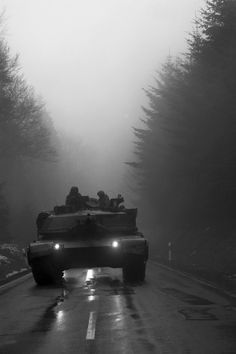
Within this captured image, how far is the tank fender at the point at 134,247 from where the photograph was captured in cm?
1619

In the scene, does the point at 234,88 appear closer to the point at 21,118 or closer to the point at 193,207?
the point at 193,207

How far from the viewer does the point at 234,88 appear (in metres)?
22.5

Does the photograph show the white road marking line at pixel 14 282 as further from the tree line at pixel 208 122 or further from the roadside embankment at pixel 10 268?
the tree line at pixel 208 122

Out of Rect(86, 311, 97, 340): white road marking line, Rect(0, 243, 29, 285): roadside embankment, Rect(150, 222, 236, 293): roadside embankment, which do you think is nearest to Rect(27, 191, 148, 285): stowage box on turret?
Rect(0, 243, 29, 285): roadside embankment

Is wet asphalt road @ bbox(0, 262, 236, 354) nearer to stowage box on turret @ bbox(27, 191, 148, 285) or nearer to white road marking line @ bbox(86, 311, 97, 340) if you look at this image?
white road marking line @ bbox(86, 311, 97, 340)

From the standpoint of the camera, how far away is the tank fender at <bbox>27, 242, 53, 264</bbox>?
16.0 m

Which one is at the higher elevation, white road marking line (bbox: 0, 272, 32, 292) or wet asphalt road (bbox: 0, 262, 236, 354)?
white road marking line (bbox: 0, 272, 32, 292)

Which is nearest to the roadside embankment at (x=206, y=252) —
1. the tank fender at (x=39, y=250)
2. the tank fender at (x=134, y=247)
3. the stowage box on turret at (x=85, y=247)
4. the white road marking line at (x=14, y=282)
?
the tank fender at (x=134, y=247)

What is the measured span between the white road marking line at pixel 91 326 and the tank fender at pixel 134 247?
5.50 meters

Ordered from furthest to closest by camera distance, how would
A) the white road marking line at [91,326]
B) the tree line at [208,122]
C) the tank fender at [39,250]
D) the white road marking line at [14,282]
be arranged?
the tree line at [208,122], the tank fender at [39,250], the white road marking line at [14,282], the white road marking line at [91,326]

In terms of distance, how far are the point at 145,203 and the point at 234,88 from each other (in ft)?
113

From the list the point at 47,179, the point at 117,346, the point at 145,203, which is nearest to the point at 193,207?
Result: the point at 145,203

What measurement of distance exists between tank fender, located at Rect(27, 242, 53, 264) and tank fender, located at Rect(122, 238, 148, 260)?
6.48 ft

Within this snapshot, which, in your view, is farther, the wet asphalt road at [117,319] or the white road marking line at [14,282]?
the white road marking line at [14,282]
